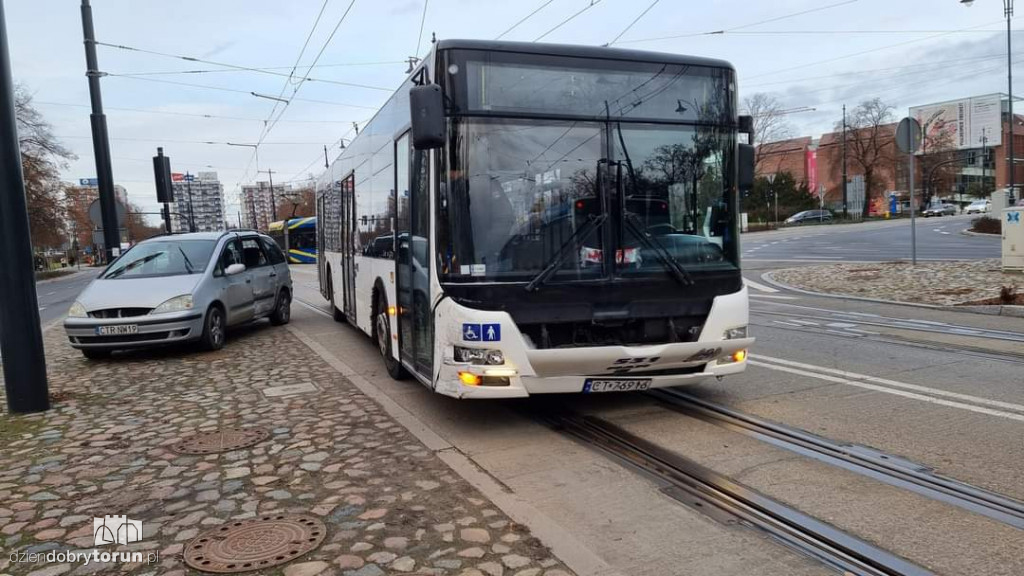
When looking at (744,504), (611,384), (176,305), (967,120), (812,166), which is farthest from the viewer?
(812,166)

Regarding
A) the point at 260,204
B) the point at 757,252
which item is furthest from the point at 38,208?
the point at 260,204

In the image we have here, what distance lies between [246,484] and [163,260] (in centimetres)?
703

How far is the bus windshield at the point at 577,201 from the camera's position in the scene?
206 inches

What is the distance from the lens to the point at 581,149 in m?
5.44

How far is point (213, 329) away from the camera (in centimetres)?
1007

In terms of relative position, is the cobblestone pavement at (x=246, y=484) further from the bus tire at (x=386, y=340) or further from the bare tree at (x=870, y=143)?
the bare tree at (x=870, y=143)

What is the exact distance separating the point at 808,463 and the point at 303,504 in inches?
130

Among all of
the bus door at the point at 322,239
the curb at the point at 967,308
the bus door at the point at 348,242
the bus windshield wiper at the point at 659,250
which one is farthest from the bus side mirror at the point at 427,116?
the curb at the point at 967,308

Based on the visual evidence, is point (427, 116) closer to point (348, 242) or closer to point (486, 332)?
point (486, 332)

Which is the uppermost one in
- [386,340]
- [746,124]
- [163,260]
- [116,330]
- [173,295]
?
[746,124]

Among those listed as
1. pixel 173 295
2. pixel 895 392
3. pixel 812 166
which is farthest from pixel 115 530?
pixel 812 166

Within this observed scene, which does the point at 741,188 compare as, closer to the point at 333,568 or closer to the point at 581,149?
the point at 581,149

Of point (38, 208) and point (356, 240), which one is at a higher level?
point (38, 208)

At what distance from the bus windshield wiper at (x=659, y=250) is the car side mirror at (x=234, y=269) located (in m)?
7.36
